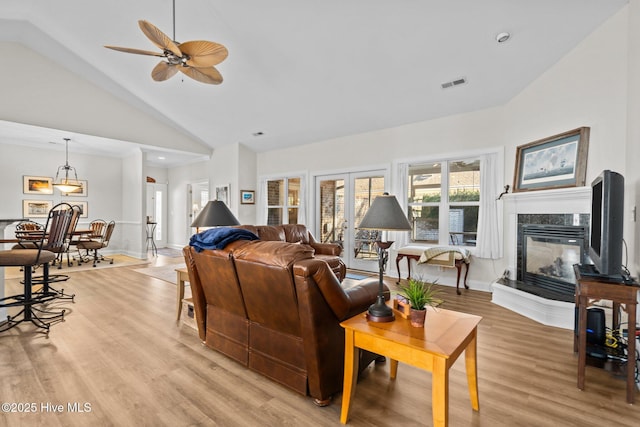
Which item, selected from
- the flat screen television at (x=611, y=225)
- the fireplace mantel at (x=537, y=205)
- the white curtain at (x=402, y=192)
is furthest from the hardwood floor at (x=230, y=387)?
the white curtain at (x=402, y=192)

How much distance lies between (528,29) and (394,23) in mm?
1360

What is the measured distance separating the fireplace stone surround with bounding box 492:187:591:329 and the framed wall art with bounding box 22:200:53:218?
32.0 ft

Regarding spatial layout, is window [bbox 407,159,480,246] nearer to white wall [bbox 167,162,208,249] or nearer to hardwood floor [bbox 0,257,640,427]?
hardwood floor [bbox 0,257,640,427]

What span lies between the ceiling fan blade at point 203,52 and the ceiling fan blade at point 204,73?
0.79 ft

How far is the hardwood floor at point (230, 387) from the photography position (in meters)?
1.74

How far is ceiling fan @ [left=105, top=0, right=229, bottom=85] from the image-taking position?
109 inches

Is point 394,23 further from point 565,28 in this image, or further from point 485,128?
point 485,128

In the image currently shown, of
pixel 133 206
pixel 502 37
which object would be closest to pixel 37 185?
pixel 133 206

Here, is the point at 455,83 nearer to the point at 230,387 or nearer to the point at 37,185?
the point at 230,387

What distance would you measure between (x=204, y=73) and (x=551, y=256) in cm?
473

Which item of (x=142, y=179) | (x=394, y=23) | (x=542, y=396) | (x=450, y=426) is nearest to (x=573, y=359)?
(x=542, y=396)

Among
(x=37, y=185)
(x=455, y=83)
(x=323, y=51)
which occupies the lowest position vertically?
(x=37, y=185)

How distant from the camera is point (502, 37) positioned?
321 cm

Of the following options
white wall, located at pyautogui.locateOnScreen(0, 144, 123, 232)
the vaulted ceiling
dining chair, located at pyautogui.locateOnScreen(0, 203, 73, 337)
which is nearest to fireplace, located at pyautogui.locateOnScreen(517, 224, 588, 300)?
the vaulted ceiling
